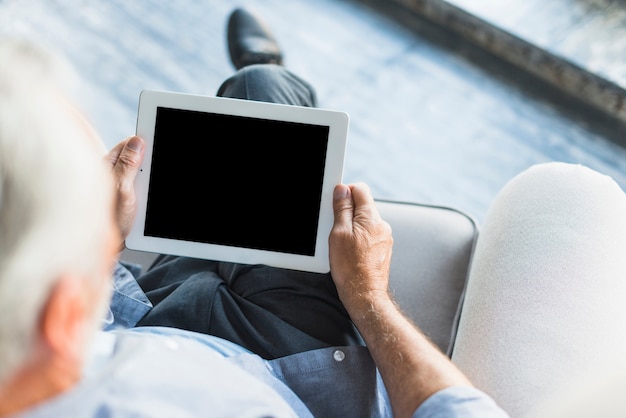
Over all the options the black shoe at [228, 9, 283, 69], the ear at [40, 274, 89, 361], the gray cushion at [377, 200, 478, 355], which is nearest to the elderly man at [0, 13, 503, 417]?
the ear at [40, 274, 89, 361]

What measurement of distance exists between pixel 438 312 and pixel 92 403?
59 cm

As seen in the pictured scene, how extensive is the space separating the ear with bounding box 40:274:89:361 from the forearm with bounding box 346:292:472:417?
0.39 m

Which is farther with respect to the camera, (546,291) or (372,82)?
(372,82)

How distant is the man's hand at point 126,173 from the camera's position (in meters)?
0.88

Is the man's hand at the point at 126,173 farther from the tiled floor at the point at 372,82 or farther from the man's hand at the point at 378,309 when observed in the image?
the tiled floor at the point at 372,82

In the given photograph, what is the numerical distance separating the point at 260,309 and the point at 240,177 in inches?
7.5

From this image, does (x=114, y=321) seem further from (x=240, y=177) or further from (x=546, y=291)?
(x=546, y=291)

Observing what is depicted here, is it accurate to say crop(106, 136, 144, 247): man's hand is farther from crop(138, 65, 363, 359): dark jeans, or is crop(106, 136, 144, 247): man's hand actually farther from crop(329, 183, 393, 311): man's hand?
crop(329, 183, 393, 311): man's hand

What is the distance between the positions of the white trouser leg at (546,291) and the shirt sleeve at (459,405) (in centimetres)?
9

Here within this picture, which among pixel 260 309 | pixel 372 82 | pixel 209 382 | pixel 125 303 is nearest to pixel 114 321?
pixel 125 303

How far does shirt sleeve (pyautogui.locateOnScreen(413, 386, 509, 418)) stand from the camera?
2.18ft

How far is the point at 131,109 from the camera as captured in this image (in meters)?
1.67

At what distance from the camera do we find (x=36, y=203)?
1.45 ft

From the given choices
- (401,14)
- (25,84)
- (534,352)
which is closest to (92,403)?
(25,84)
